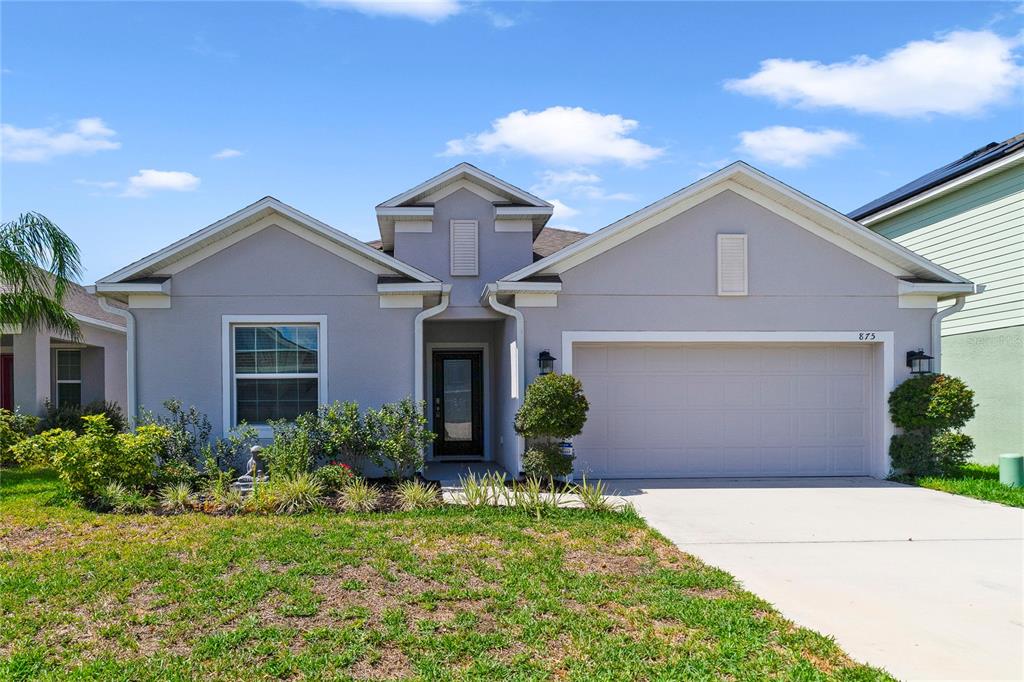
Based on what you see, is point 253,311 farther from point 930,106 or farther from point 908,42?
point 930,106

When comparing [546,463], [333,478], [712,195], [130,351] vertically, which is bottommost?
[333,478]

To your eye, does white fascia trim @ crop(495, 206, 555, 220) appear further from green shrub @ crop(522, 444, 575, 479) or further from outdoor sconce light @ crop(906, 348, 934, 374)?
outdoor sconce light @ crop(906, 348, 934, 374)

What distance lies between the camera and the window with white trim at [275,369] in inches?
448

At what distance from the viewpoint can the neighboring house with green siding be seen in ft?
43.2

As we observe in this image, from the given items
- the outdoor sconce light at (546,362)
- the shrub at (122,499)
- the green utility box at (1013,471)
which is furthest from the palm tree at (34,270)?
the green utility box at (1013,471)

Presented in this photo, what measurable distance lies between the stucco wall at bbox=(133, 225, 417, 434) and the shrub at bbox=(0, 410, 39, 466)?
401cm

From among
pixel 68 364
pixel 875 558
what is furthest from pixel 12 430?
pixel 875 558

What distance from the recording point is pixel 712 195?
461 inches

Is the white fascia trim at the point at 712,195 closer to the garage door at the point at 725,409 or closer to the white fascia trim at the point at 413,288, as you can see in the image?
the white fascia trim at the point at 413,288

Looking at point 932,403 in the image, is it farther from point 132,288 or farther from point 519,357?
point 132,288

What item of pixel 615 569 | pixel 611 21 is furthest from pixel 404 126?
pixel 615 569

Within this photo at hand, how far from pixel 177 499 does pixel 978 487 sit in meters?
11.2

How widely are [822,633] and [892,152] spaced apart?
13.0m

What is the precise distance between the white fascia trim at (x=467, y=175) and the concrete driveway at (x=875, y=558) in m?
5.54
